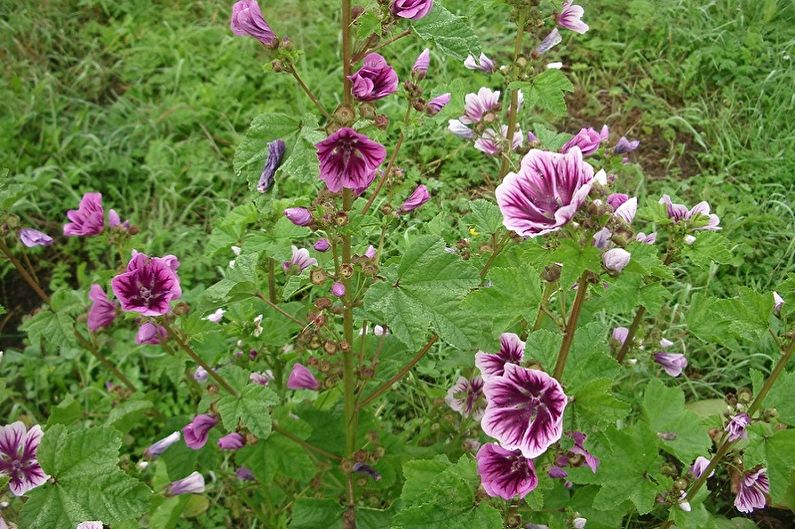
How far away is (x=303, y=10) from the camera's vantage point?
441cm

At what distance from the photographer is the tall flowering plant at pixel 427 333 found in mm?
1248

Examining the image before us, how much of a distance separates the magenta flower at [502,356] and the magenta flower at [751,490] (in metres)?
0.59

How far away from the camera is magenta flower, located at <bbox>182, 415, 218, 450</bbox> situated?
176cm

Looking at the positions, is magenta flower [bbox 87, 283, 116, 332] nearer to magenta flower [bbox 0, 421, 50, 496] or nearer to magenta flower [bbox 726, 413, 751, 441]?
magenta flower [bbox 0, 421, 50, 496]

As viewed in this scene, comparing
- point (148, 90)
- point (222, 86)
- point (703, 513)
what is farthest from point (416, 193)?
point (148, 90)

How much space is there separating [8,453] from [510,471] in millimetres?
1042

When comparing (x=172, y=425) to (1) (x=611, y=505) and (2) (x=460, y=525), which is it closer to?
(2) (x=460, y=525)

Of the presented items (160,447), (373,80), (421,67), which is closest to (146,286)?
(160,447)

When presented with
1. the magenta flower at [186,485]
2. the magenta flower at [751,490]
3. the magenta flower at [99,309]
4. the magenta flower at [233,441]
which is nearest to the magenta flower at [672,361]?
the magenta flower at [751,490]

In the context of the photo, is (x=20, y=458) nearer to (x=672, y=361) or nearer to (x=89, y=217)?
(x=89, y=217)

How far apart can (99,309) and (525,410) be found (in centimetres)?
114

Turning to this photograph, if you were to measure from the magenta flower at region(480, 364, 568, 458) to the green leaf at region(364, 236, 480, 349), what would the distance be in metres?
0.13

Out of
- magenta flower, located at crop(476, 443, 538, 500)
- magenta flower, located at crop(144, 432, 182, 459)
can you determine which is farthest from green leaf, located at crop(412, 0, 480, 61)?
magenta flower, located at crop(144, 432, 182, 459)

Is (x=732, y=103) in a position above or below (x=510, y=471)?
below
